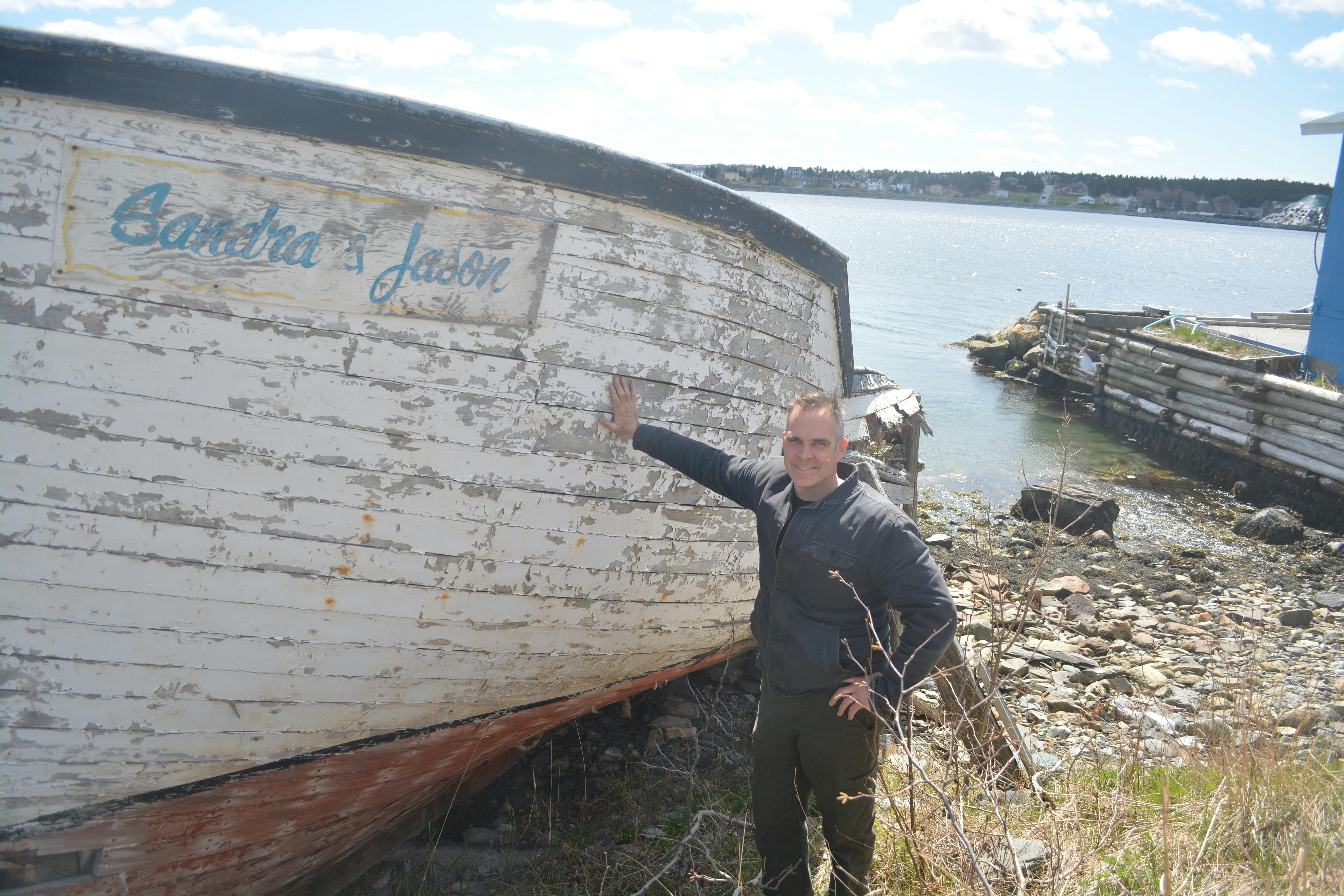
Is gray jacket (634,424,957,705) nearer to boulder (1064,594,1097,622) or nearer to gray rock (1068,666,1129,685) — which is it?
gray rock (1068,666,1129,685)

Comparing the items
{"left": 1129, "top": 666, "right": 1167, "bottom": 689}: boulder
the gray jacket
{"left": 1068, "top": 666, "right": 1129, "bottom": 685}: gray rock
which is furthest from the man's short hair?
{"left": 1129, "top": 666, "right": 1167, "bottom": 689}: boulder

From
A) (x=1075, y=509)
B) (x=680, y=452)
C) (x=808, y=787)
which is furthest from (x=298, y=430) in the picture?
(x=1075, y=509)

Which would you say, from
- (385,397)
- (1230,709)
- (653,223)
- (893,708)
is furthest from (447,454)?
(1230,709)

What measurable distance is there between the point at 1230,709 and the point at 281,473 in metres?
4.30

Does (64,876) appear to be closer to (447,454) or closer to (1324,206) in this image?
(447,454)

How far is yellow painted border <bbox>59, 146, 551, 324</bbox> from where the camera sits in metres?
2.30

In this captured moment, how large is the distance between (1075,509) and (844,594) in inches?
327

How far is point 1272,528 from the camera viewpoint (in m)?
9.89

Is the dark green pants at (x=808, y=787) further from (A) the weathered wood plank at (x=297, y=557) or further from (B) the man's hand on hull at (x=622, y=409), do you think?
(B) the man's hand on hull at (x=622, y=409)

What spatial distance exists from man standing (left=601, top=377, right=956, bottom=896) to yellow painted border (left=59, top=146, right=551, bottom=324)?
75 cm

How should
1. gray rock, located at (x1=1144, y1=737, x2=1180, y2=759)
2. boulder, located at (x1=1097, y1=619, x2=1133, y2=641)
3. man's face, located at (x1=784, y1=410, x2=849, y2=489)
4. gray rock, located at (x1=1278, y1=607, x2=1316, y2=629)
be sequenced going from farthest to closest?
gray rock, located at (x1=1278, y1=607, x2=1316, y2=629), boulder, located at (x1=1097, y1=619, x2=1133, y2=641), gray rock, located at (x1=1144, y1=737, x2=1180, y2=759), man's face, located at (x1=784, y1=410, x2=849, y2=489)

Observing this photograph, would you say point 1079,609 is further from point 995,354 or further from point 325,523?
point 995,354

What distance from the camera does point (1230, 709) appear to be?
405 cm

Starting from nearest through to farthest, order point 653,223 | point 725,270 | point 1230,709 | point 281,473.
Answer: point 281,473, point 653,223, point 725,270, point 1230,709
